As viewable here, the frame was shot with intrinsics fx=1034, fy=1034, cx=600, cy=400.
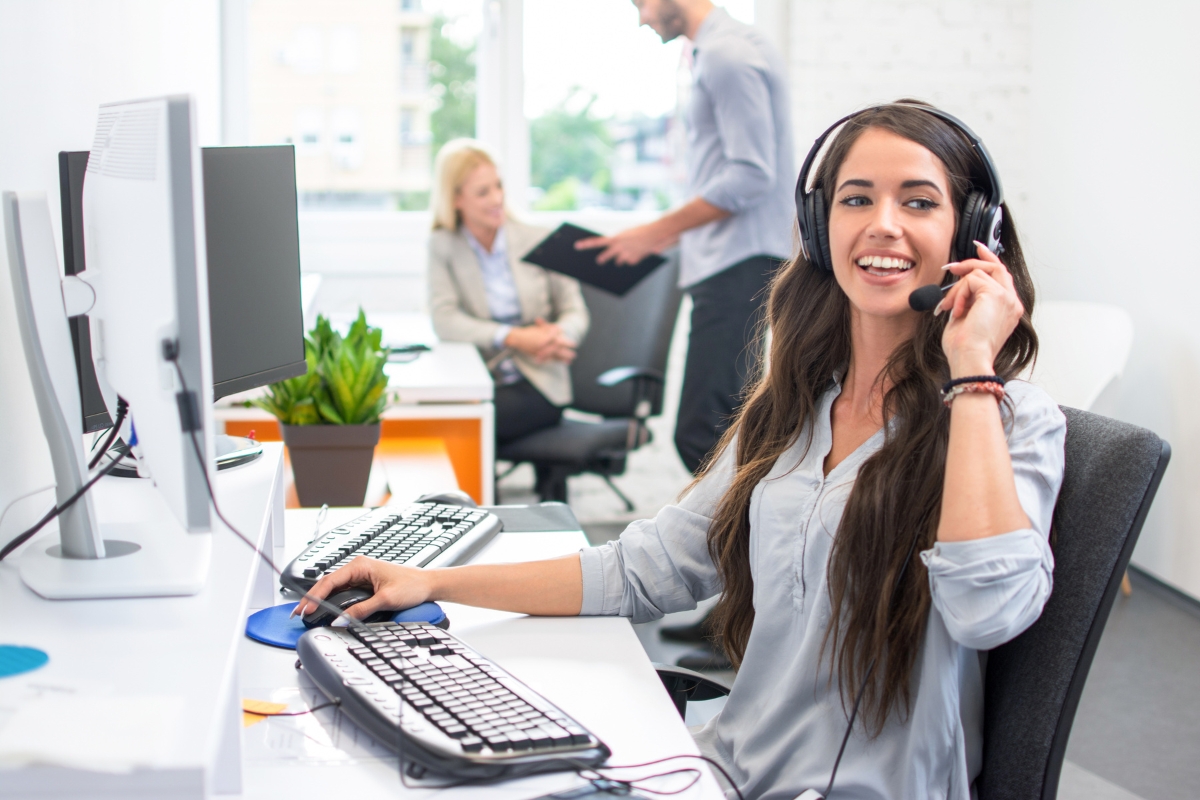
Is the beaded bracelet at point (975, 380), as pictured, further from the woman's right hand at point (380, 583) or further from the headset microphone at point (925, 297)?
the woman's right hand at point (380, 583)

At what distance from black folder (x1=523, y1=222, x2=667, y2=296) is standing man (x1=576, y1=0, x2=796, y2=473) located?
0.08 feet

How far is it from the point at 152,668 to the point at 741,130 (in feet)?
7.11

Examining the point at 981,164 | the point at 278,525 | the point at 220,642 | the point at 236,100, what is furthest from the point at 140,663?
the point at 236,100

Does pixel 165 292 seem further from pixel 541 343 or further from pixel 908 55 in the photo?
pixel 908 55

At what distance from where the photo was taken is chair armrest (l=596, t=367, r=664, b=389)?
3090 millimetres

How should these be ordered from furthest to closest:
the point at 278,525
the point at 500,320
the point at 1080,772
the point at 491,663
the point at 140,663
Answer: the point at 500,320 < the point at 1080,772 < the point at 278,525 < the point at 491,663 < the point at 140,663

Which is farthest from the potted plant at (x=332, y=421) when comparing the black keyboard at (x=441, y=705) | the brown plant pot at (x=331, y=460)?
the black keyboard at (x=441, y=705)

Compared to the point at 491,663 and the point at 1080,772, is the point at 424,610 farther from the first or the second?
the point at 1080,772

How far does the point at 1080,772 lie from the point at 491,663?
1565 millimetres

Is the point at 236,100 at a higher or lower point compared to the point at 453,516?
higher

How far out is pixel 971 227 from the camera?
1081 mm


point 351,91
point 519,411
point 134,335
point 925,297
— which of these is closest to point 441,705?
point 134,335

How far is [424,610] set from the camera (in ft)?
3.46

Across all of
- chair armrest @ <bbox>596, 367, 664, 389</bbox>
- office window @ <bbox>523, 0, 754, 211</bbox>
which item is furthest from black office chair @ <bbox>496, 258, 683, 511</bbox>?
office window @ <bbox>523, 0, 754, 211</bbox>
